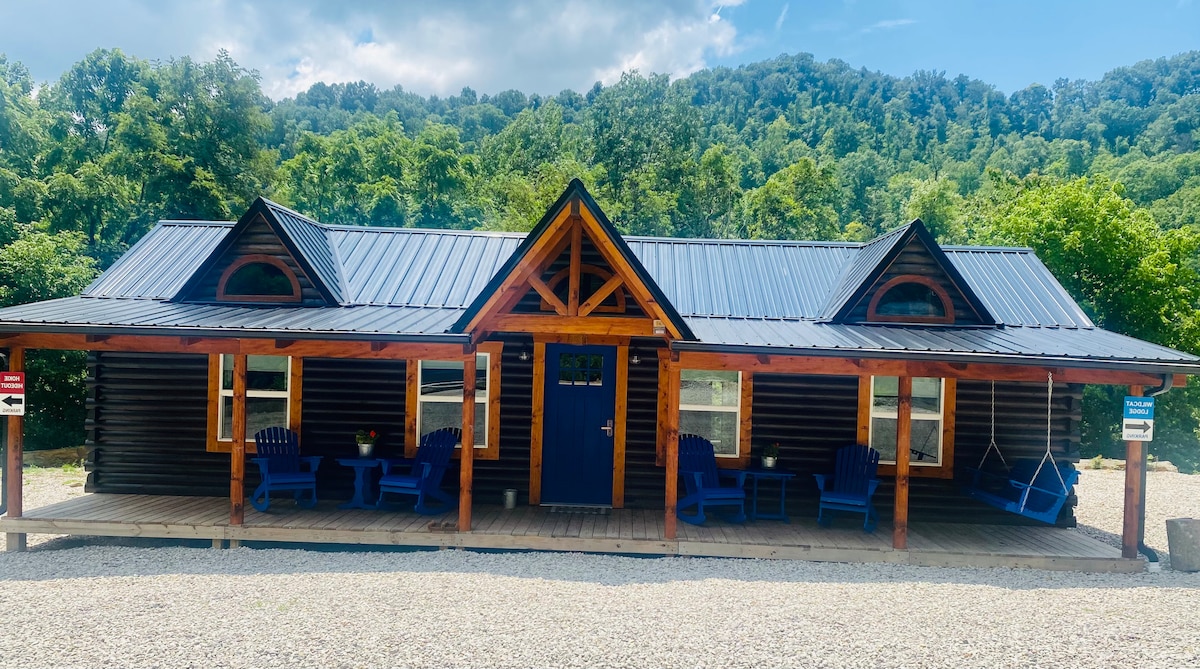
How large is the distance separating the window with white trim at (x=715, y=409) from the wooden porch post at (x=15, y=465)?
797 centimetres

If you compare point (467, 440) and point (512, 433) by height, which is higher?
point (467, 440)

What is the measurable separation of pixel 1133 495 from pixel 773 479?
13.1 feet

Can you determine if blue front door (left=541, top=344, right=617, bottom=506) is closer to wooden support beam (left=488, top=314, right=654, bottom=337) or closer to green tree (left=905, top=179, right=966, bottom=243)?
wooden support beam (left=488, top=314, right=654, bottom=337)

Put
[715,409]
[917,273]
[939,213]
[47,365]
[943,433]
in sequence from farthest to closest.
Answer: [939,213], [47,365], [917,273], [715,409], [943,433]

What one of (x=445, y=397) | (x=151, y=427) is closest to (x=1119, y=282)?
(x=445, y=397)

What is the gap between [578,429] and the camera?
31.4 feet

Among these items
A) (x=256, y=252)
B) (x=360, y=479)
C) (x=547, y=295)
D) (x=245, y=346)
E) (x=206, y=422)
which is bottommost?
(x=360, y=479)

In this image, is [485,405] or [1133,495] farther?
[485,405]

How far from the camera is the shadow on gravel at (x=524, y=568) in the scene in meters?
7.21

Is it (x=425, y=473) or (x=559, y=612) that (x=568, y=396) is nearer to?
(x=425, y=473)

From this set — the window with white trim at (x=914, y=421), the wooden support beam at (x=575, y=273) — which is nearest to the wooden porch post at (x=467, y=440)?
the wooden support beam at (x=575, y=273)

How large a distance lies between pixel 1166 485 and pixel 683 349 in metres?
12.3

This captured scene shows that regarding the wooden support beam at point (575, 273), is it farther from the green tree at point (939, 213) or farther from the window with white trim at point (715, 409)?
the green tree at point (939, 213)

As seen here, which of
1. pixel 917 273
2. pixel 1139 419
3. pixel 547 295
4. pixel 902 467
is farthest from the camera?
pixel 917 273
